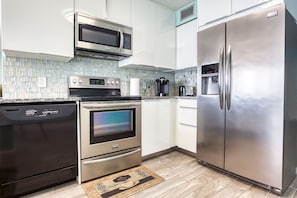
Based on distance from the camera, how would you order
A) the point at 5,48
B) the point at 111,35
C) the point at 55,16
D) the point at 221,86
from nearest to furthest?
the point at 5,48
the point at 55,16
the point at 221,86
the point at 111,35

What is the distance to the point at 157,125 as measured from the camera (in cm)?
256

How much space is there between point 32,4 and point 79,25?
0.47 m

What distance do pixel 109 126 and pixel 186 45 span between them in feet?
A: 6.07

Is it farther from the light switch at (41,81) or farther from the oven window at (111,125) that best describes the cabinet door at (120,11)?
the oven window at (111,125)

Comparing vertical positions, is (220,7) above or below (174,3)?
below

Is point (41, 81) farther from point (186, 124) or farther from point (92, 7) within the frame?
point (186, 124)

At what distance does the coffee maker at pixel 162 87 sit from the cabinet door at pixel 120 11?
109 centimetres

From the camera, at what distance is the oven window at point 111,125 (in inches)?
75.5

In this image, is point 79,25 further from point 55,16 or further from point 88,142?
point 88,142

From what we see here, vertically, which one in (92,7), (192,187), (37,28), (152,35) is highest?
(92,7)

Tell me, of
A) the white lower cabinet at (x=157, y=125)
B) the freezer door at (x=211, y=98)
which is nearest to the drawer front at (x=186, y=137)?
the white lower cabinet at (x=157, y=125)

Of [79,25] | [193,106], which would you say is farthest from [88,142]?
[193,106]

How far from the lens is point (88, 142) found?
186 centimetres

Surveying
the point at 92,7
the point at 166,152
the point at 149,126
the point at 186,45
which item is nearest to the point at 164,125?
the point at 149,126
